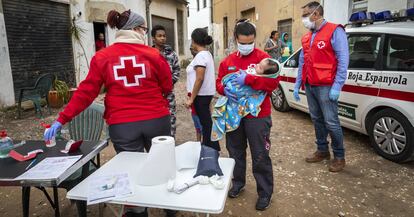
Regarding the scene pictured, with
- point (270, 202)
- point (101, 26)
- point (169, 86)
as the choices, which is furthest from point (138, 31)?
point (101, 26)

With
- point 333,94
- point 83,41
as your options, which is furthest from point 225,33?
point 333,94

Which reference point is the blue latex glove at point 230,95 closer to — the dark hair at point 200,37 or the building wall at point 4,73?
the dark hair at point 200,37

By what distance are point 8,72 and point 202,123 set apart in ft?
18.5

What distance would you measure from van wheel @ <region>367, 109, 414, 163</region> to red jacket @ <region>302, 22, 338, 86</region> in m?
0.99

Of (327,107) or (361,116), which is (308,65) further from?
(361,116)

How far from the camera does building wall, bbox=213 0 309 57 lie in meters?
12.4

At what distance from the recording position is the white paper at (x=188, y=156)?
1.99 metres

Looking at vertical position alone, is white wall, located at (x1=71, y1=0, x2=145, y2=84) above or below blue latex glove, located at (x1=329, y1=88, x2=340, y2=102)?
above

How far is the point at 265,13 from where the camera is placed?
15.3 m

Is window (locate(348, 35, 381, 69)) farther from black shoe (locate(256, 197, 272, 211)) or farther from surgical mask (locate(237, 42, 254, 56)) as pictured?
black shoe (locate(256, 197, 272, 211))

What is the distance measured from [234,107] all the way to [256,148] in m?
0.44

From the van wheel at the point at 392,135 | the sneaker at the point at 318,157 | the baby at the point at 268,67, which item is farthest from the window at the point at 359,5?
the baby at the point at 268,67

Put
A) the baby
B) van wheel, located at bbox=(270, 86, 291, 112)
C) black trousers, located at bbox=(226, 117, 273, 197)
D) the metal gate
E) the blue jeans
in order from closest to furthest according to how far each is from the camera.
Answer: the baby
black trousers, located at bbox=(226, 117, 273, 197)
the blue jeans
van wheel, located at bbox=(270, 86, 291, 112)
the metal gate

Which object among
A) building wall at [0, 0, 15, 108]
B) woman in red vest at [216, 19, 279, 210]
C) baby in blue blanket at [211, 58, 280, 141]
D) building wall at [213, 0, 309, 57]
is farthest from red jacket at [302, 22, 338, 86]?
building wall at [0, 0, 15, 108]
